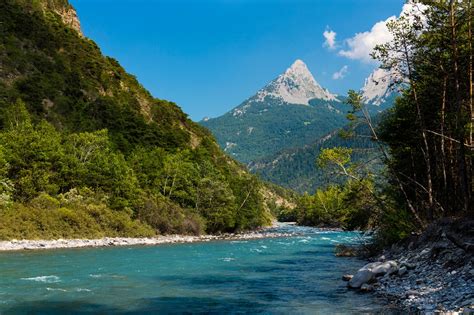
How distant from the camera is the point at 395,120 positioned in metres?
31.7

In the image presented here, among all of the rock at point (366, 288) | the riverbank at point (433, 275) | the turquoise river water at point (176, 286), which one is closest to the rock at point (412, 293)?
the riverbank at point (433, 275)

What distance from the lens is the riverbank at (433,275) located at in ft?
47.7

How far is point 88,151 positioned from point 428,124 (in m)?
52.1

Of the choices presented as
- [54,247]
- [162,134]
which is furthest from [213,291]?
[162,134]

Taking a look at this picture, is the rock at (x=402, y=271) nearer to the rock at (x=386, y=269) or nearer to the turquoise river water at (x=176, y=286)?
the rock at (x=386, y=269)

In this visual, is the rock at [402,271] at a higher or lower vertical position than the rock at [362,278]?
higher

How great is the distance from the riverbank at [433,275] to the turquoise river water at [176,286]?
116cm

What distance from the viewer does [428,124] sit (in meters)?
27.4

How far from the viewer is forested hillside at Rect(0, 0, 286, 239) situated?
54.0 meters

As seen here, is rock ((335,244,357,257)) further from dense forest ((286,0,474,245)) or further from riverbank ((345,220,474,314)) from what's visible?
riverbank ((345,220,474,314))

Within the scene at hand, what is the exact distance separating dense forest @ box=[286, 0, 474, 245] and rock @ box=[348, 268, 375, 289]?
552 cm

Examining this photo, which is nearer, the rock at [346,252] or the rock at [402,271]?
the rock at [402,271]

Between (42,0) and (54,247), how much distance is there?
9051cm

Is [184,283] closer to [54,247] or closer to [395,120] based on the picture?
[395,120]
